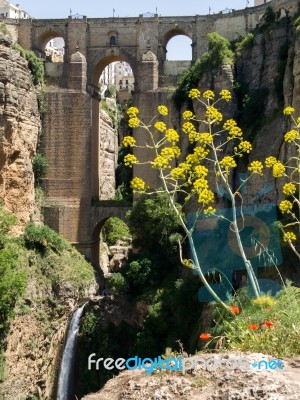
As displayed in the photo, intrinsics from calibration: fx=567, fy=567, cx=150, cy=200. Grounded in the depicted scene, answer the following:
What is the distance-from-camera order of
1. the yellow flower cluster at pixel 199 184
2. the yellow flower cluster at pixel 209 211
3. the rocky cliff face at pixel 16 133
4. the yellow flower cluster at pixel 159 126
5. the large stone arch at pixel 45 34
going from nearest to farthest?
the yellow flower cluster at pixel 199 184
the yellow flower cluster at pixel 209 211
the yellow flower cluster at pixel 159 126
the rocky cliff face at pixel 16 133
the large stone arch at pixel 45 34

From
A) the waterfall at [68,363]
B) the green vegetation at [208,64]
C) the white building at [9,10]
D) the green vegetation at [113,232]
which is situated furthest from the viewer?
the white building at [9,10]

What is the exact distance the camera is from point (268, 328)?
7430 millimetres

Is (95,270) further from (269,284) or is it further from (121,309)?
(269,284)

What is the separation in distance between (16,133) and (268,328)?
21547 mm

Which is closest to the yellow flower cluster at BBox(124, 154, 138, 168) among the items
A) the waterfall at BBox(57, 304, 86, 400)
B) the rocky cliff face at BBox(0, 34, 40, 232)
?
the waterfall at BBox(57, 304, 86, 400)

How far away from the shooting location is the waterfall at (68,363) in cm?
2364

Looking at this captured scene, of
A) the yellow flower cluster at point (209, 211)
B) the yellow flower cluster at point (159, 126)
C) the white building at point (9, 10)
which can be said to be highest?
the white building at point (9, 10)

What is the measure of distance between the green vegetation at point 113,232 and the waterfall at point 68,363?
12.5 m

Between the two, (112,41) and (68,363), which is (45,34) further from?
(68,363)

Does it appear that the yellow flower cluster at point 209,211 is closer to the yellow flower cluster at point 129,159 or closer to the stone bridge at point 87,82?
the yellow flower cluster at point 129,159

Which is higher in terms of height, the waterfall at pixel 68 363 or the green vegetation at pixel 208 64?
the green vegetation at pixel 208 64

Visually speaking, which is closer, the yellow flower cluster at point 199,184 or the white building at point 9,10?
the yellow flower cluster at point 199,184

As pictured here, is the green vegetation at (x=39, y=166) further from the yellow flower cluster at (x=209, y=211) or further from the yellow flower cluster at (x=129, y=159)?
the yellow flower cluster at (x=209, y=211)

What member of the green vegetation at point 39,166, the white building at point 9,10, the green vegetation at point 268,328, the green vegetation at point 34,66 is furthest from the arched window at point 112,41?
the white building at point 9,10
